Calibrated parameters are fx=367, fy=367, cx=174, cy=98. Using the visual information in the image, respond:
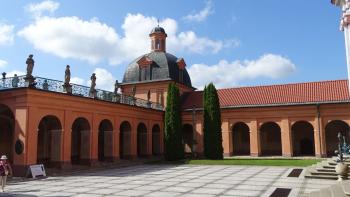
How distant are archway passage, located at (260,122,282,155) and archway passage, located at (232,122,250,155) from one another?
169 cm

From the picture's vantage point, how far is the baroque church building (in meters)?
22.3

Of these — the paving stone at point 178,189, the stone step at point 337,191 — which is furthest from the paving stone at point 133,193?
the stone step at point 337,191

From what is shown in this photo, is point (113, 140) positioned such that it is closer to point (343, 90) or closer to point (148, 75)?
point (148, 75)

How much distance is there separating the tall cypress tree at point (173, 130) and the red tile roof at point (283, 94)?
663cm

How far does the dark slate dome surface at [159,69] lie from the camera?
4117cm

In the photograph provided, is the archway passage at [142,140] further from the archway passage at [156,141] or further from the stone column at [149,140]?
the archway passage at [156,141]

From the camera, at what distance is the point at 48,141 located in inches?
1139

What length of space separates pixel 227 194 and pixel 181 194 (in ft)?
5.73

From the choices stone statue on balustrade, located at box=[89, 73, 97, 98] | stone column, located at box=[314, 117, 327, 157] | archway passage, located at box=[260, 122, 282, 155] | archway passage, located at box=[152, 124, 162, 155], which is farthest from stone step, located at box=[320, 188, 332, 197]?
archway passage, located at box=[260, 122, 282, 155]

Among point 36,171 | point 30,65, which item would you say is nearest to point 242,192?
point 36,171

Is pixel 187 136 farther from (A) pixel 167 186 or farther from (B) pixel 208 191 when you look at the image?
(B) pixel 208 191

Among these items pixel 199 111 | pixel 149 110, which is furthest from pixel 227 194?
pixel 199 111

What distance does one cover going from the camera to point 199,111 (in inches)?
1534

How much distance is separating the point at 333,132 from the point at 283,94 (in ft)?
21.2
